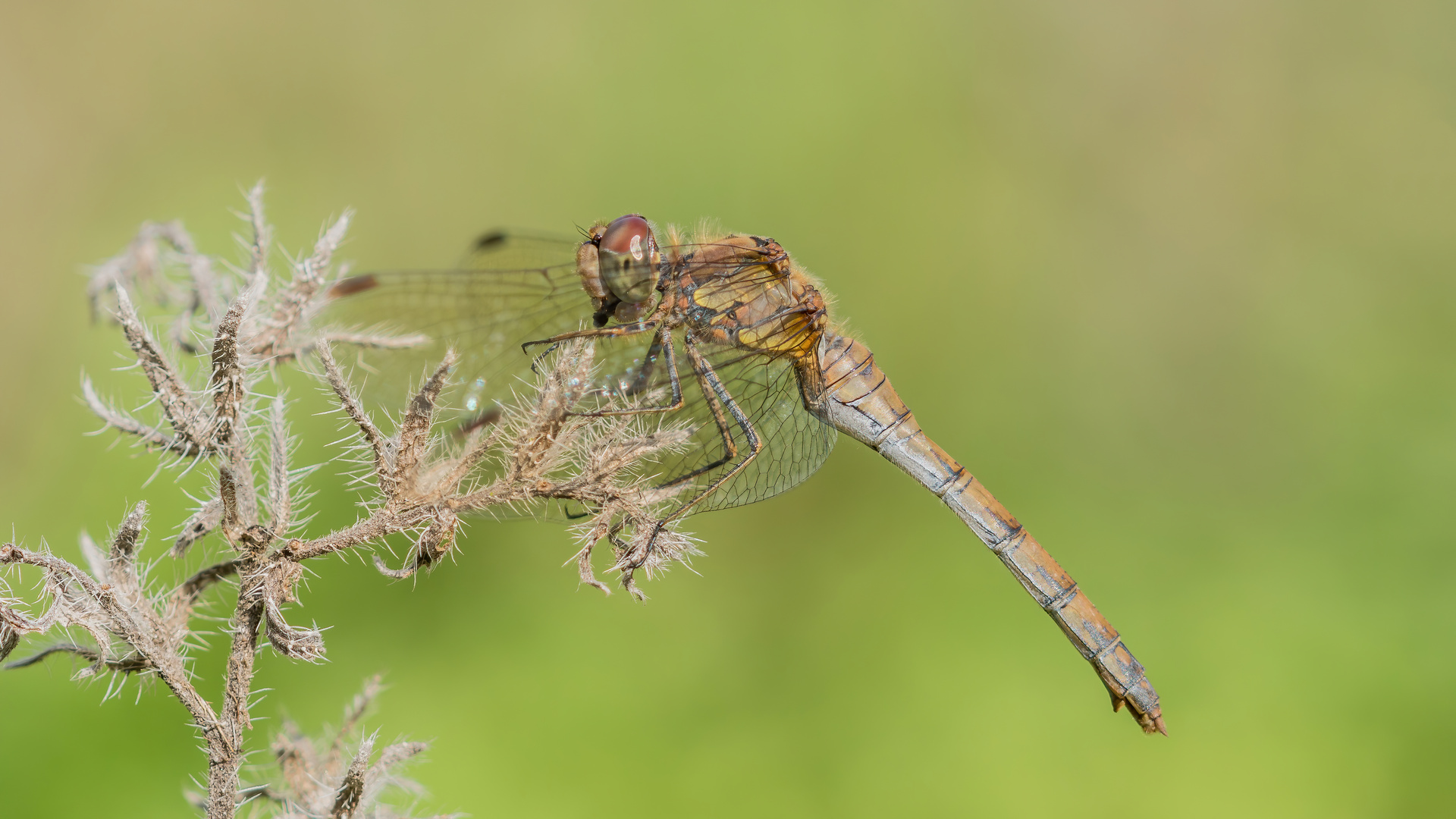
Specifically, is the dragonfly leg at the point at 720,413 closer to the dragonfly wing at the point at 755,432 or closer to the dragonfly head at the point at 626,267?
the dragonfly wing at the point at 755,432

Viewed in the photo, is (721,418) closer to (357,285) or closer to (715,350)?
(715,350)

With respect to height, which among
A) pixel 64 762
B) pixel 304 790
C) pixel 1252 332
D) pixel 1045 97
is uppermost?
pixel 1045 97

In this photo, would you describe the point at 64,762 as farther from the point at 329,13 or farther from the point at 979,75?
the point at 979,75

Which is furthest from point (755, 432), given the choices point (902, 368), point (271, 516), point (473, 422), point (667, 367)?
point (902, 368)

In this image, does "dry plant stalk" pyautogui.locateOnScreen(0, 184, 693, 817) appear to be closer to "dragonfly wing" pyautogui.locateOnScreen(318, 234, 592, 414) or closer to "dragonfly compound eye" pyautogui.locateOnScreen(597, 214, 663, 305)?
"dragonfly compound eye" pyautogui.locateOnScreen(597, 214, 663, 305)

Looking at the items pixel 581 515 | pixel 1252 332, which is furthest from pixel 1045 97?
pixel 581 515

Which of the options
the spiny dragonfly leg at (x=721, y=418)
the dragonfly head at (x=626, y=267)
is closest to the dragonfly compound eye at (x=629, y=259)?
the dragonfly head at (x=626, y=267)

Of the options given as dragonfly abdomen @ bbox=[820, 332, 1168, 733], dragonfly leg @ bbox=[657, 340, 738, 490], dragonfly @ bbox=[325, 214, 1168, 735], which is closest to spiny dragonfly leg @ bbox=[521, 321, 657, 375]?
dragonfly @ bbox=[325, 214, 1168, 735]
